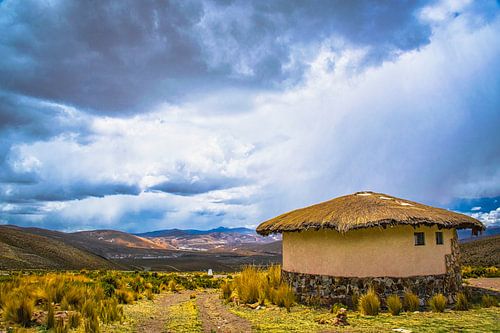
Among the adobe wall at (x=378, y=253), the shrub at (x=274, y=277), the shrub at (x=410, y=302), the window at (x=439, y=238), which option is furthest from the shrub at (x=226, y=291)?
the window at (x=439, y=238)

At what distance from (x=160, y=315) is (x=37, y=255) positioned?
1504 inches

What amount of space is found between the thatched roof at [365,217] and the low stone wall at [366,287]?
1656 millimetres

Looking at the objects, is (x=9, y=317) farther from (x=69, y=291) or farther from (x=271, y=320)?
(x=271, y=320)

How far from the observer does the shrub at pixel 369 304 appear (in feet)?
34.2

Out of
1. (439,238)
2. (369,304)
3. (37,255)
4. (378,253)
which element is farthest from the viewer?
(37,255)

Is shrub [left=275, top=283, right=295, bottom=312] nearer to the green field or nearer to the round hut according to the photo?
the green field

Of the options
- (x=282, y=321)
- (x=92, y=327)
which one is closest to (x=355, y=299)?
(x=282, y=321)

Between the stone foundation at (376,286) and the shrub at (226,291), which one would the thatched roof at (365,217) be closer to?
the stone foundation at (376,286)

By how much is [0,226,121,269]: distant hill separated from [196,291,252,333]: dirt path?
2789cm

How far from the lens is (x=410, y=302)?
1088 cm

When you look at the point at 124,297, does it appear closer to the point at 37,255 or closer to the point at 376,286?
the point at 376,286

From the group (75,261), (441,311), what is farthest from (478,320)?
(75,261)

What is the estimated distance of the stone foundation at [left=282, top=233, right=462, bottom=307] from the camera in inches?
453

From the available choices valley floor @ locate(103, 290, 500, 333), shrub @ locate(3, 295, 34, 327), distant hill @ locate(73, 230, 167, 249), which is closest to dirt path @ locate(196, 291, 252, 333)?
valley floor @ locate(103, 290, 500, 333)
